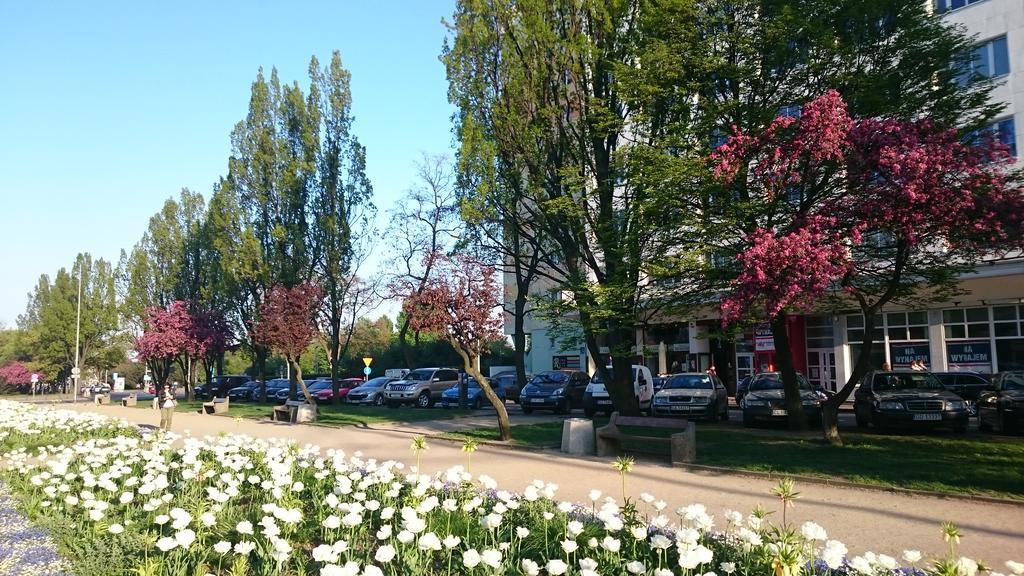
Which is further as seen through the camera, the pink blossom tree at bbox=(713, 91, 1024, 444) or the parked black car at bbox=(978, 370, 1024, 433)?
the parked black car at bbox=(978, 370, 1024, 433)

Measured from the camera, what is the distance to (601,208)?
17.6 meters

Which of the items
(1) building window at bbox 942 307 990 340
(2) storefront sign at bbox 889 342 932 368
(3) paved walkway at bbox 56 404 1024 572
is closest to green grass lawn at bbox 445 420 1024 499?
(3) paved walkway at bbox 56 404 1024 572

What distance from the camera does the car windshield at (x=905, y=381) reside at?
17047 mm

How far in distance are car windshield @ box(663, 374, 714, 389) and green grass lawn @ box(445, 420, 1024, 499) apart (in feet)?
13.8

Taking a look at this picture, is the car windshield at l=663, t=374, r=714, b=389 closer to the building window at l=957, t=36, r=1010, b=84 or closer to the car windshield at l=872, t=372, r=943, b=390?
the car windshield at l=872, t=372, r=943, b=390

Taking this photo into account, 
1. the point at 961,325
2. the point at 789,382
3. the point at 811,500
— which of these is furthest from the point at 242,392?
the point at 811,500

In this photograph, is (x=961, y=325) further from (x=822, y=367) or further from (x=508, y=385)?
(x=508, y=385)

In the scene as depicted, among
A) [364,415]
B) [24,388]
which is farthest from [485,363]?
[24,388]

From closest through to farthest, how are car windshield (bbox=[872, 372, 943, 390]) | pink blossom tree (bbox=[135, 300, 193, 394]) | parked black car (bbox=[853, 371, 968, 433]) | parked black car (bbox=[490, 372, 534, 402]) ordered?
parked black car (bbox=[853, 371, 968, 433]) → car windshield (bbox=[872, 372, 943, 390]) → parked black car (bbox=[490, 372, 534, 402]) → pink blossom tree (bbox=[135, 300, 193, 394])

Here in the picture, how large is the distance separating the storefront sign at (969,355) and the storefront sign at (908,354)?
824 millimetres

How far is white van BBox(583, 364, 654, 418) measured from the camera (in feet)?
77.7

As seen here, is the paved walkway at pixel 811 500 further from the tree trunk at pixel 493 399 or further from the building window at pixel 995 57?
the building window at pixel 995 57

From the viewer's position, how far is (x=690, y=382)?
71.7 ft

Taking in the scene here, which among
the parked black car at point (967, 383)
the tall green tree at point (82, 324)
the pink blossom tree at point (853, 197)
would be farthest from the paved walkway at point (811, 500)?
the tall green tree at point (82, 324)
